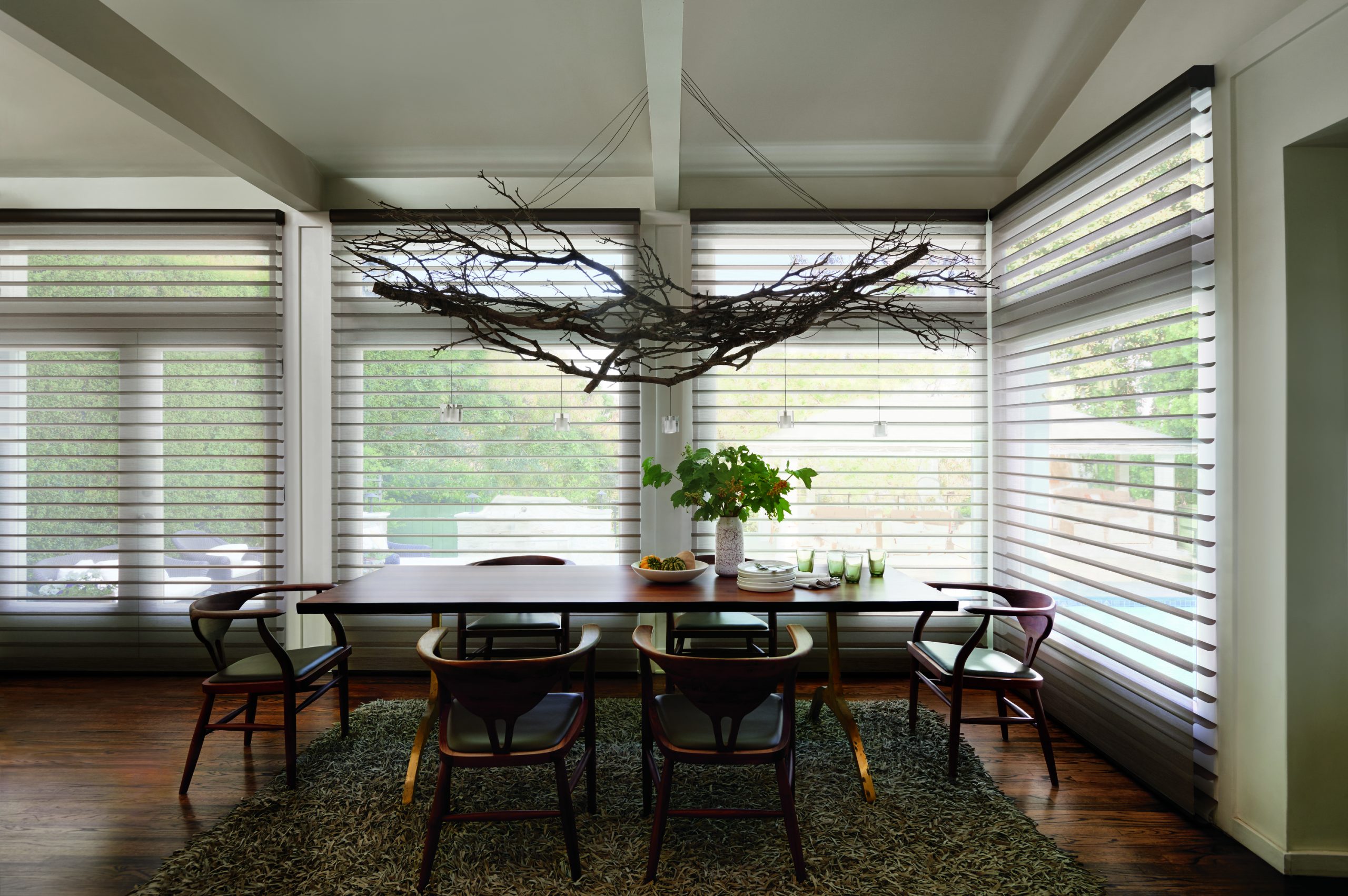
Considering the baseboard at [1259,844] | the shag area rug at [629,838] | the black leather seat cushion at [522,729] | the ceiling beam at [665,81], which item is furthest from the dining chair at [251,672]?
the baseboard at [1259,844]

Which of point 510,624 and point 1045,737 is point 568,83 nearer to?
point 510,624

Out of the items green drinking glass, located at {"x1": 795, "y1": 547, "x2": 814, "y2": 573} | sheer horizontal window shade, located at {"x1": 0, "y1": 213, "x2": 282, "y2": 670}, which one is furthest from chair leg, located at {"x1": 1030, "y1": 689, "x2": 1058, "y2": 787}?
sheer horizontal window shade, located at {"x1": 0, "y1": 213, "x2": 282, "y2": 670}

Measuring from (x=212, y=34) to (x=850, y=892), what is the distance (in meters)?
4.53

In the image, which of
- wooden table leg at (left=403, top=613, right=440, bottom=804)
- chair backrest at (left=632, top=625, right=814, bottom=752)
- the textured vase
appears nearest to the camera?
chair backrest at (left=632, top=625, right=814, bottom=752)

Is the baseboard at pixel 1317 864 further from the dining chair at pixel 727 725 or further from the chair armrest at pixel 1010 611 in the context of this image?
the dining chair at pixel 727 725

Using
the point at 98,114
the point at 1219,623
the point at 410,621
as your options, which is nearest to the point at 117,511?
the point at 410,621

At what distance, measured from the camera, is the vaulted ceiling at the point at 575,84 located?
3191mm

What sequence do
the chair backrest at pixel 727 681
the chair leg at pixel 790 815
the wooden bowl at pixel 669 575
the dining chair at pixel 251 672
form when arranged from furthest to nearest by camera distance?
1. the wooden bowl at pixel 669 575
2. the dining chair at pixel 251 672
3. the chair leg at pixel 790 815
4. the chair backrest at pixel 727 681

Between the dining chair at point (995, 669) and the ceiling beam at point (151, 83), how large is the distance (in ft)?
12.7

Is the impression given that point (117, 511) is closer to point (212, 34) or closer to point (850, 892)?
point (212, 34)

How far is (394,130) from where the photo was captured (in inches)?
154

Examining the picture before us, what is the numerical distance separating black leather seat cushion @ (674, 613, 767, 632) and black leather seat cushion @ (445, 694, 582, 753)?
106cm

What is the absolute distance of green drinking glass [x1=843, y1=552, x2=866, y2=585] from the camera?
9.80 feet

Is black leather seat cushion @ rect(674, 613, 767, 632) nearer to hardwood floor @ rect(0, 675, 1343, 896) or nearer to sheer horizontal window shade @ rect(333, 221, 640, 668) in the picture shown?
hardwood floor @ rect(0, 675, 1343, 896)
